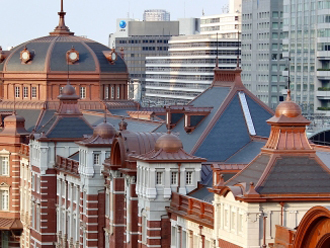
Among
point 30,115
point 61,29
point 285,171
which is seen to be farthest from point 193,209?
point 61,29

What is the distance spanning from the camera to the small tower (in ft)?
246

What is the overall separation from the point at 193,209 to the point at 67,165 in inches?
1357

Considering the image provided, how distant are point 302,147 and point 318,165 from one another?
115 cm

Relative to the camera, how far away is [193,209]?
7144 centimetres

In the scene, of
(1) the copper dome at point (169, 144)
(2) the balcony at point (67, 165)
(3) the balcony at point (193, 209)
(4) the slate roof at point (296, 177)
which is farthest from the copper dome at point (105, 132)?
(4) the slate roof at point (296, 177)

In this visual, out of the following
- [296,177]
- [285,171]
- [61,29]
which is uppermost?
[61,29]

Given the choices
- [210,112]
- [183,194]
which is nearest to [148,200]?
[183,194]

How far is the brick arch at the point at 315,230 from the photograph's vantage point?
161ft

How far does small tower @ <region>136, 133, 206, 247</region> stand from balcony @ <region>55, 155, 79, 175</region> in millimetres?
23429

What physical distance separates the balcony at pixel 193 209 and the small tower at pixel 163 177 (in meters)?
0.76

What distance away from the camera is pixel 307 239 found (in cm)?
5128

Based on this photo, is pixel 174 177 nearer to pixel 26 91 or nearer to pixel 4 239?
pixel 4 239

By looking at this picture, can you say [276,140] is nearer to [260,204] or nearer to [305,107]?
[260,204]

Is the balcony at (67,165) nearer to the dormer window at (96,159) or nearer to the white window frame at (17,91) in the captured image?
the dormer window at (96,159)
